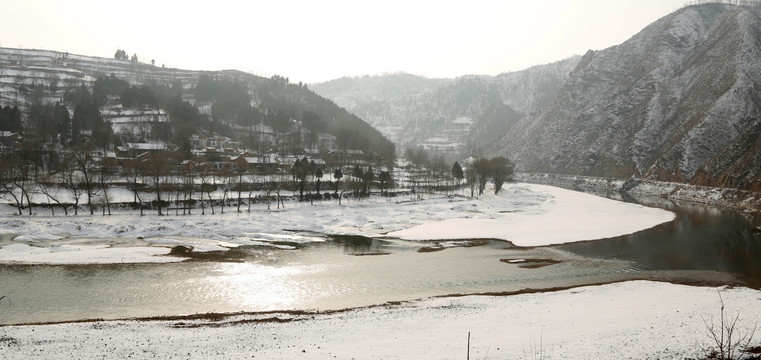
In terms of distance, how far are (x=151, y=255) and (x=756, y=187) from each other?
321 ft

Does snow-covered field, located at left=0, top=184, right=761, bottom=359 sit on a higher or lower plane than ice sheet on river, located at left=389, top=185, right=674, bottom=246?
lower

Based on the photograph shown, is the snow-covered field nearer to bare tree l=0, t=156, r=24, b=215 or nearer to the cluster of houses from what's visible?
bare tree l=0, t=156, r=24, b=215

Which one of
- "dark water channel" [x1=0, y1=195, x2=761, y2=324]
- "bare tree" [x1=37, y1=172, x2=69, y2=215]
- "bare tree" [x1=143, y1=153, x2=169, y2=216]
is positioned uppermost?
"bare tree" [x1=143, y1=153, x2=169, y2=216]

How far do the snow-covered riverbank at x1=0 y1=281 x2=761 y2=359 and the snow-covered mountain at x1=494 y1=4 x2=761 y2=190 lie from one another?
249ft

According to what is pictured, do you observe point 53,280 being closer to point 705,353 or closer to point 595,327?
point 595,327

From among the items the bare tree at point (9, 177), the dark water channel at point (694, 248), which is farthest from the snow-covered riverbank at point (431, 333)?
the bare tree at point (9, 177)

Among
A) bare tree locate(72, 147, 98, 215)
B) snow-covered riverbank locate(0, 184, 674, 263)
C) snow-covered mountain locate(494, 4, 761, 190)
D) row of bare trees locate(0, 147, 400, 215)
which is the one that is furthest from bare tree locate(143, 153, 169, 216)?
snow-covered mountain locate(494, 4, 761, 190)

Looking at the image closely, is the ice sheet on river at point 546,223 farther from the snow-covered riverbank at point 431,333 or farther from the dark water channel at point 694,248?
the snow-covered riverbank at point 431,333

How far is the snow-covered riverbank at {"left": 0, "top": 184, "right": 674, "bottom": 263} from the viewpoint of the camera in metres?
41.0

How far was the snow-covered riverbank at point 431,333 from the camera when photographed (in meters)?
17.9

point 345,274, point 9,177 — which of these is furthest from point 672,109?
point 9,177

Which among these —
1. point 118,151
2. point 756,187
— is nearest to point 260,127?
point 118,151

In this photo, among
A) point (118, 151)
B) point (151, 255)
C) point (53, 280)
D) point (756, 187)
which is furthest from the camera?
point (118, 151)

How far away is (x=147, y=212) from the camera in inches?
2475
